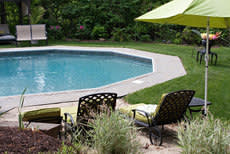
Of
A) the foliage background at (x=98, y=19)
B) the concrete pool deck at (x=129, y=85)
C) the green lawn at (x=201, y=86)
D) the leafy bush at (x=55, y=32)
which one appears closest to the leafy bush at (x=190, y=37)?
the foliage background at (x=98, y=19)

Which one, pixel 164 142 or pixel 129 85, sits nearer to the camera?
pixel 164 142

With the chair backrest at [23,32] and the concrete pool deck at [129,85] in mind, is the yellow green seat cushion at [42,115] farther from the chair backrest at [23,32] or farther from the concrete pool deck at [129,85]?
the chair backrest at [23,32]

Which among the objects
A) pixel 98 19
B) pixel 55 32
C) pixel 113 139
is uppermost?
pixel 98 19

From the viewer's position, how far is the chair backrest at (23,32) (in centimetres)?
1384

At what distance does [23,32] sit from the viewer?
14.0 metres

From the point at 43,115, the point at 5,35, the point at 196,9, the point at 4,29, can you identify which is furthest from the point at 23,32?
the point at 196,9

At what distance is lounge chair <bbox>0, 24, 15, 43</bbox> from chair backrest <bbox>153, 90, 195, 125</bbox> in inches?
467

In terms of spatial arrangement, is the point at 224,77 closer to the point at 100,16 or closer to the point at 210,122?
the point at 210,122

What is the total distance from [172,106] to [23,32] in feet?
37.8

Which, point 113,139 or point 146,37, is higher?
point 146,37

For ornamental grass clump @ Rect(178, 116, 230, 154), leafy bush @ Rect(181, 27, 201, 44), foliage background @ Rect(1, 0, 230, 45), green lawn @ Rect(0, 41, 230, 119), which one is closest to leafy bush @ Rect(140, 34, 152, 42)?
foliage background @ Rect(1, 0, 230, 45)

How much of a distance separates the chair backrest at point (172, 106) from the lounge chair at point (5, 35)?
11.9m

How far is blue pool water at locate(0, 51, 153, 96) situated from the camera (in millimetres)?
8789

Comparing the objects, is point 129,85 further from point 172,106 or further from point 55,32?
point 55,32
